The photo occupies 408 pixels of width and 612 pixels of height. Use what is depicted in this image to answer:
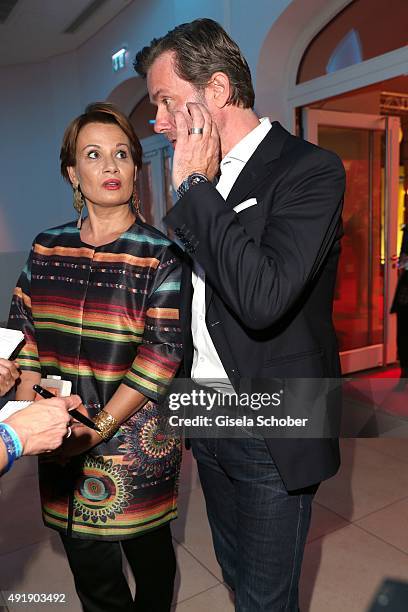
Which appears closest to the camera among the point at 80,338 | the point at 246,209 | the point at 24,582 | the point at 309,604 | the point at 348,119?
the point at 246,209

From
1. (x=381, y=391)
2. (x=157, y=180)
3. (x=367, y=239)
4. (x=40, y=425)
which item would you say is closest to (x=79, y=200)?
(x=40, y=425)

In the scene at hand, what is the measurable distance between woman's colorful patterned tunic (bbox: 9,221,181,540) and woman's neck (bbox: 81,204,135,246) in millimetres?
50

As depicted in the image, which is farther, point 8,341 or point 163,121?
point 8,341

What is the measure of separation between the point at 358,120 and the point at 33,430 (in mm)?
4534

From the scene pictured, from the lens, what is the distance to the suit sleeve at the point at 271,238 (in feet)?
3.26

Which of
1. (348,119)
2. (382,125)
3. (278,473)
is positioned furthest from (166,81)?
(382,125)

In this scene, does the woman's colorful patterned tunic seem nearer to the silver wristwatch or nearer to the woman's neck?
the woman's neck

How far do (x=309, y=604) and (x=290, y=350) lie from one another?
4.65ft

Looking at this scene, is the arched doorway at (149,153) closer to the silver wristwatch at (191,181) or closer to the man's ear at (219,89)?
the man's ear at (219,89)

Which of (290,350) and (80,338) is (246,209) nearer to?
(290,350)

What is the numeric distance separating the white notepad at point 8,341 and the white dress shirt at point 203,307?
1.79 ft

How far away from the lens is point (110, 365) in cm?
153

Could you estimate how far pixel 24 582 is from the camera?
224 centimetres

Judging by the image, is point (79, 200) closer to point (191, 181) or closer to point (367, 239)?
point (191, 181)
